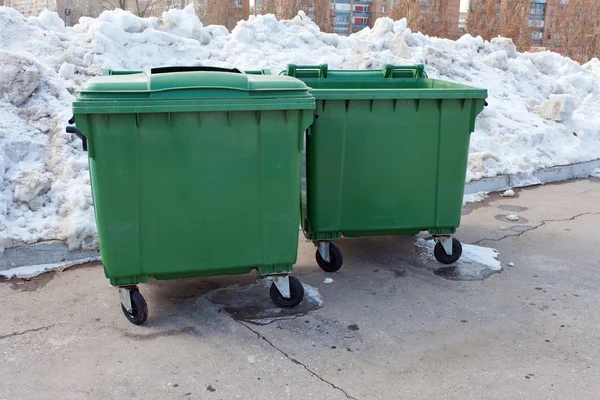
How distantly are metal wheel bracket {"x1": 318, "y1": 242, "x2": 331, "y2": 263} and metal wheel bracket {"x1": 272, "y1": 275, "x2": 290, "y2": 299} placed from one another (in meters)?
0.73

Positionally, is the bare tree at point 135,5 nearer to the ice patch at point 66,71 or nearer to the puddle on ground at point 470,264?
the ice patch at point 66,71

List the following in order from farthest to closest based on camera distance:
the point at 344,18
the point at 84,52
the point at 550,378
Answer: the point at 344,18 → the point at 84,52 → the point at 550,378

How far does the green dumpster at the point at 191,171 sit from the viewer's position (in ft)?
11.3

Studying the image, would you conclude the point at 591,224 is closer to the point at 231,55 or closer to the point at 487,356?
the point at 487,356

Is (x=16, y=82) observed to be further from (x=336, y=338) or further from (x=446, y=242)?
(x=446, y=242)

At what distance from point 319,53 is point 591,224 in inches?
207

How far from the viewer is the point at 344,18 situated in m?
57.1

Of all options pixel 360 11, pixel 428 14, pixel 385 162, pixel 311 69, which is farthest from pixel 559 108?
pixel 360 11

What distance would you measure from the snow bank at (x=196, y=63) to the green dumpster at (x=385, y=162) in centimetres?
195

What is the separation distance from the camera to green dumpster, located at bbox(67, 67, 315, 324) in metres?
3.46

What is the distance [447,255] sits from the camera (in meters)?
4.82

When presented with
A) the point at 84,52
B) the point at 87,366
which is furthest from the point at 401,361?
the point at 84,52

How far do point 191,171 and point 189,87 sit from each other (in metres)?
0.51

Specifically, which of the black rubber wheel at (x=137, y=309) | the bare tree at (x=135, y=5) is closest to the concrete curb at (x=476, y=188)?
the black rubber wheel at (x=137, y=309)
